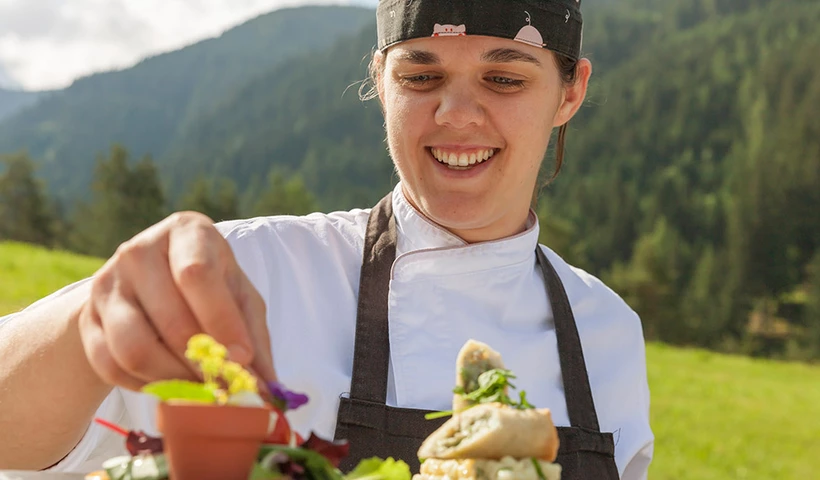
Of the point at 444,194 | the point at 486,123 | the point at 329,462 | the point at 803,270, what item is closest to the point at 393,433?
the point at 444,194

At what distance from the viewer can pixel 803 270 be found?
81000 mm

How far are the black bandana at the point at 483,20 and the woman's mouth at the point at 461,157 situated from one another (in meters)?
0.44

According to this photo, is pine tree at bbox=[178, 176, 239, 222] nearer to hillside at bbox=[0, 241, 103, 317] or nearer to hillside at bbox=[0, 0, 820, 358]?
hillside at bbox=[0, 0, 820, 358]

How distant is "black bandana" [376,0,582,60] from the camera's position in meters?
3.08

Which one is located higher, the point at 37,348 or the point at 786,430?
the point at 37,348

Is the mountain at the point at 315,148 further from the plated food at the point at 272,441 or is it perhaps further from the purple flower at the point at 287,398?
the purple flower at the point at 287,398

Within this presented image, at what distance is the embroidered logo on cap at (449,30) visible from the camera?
307 centimetres

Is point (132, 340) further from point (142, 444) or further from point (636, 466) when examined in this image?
point (636, 466)

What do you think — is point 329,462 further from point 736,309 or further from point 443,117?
point 736,309

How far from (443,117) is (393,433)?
1.15m

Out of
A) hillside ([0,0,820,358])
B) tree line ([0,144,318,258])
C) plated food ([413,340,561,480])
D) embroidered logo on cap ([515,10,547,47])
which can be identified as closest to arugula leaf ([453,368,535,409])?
plated food ([413,340,561,480])

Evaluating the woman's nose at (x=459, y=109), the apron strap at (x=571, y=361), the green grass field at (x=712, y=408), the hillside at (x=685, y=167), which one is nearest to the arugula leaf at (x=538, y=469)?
the apron strap at (x=571, y=361)

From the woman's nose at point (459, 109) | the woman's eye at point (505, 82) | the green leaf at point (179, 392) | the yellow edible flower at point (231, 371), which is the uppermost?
the woman's eye at point (505, 82)

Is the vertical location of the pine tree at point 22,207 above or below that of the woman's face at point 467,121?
below
